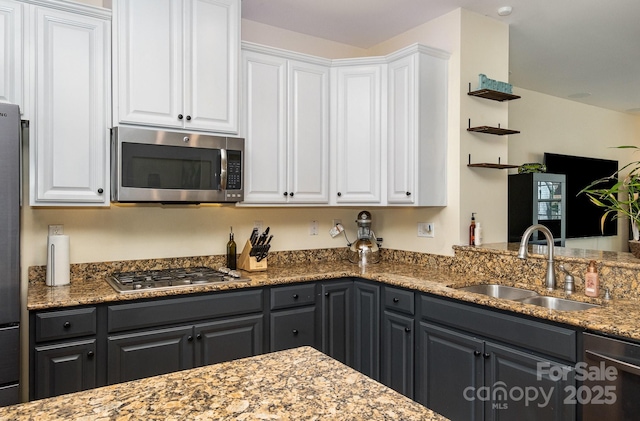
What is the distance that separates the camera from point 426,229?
131 inches

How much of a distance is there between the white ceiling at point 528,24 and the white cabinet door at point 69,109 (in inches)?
44.1

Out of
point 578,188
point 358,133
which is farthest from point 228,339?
Answer: point 578,188

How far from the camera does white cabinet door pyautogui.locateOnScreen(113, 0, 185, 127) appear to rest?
2430 mm

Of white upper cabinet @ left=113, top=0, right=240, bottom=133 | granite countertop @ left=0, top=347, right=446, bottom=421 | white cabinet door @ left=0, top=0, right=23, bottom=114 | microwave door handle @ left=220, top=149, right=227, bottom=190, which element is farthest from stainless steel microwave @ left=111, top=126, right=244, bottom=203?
granite countertop @ left=0, top=347, right=446, bottom=421

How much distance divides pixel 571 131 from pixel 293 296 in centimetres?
473

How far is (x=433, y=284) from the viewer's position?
2.64m

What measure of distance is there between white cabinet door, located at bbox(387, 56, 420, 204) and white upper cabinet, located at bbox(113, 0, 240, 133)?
110cm

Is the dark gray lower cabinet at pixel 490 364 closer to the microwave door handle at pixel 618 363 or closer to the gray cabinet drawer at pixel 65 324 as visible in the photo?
the microwave door handle at pixel 618 363

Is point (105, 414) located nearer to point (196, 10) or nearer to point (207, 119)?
point (207, 119)

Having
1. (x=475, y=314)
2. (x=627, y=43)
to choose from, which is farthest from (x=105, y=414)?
(x=627, y=43)

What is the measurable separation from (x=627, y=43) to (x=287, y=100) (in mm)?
2905

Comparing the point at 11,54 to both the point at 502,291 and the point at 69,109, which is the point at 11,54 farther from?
the point at 502,291

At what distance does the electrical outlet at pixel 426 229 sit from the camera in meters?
3.27

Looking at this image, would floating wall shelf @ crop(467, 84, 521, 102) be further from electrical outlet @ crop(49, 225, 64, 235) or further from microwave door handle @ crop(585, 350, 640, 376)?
electrical outlet @ crop(49, 225, 64, 235)
